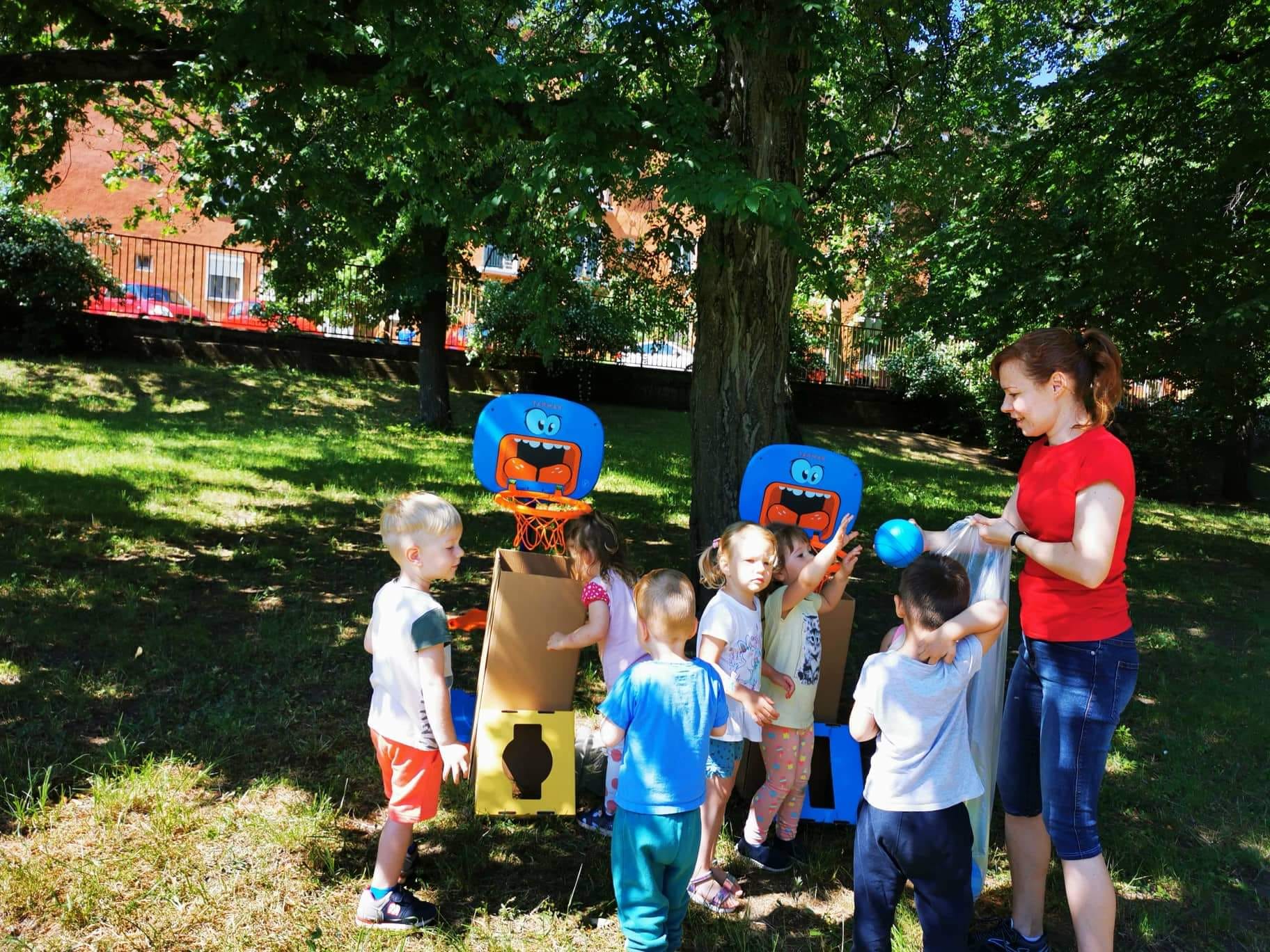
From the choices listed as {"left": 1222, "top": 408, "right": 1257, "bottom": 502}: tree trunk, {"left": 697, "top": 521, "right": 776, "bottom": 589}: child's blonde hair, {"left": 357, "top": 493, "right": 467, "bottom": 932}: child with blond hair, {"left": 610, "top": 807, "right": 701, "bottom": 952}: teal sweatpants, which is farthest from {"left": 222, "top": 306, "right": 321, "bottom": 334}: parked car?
{"left": 1222, "top": 408, "right": 1257, "bottom": 502}: tree trunk

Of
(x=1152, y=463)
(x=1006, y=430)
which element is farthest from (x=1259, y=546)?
(x=1006, y=430)

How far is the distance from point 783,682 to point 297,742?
6.85 feet

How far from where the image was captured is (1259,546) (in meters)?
11.0

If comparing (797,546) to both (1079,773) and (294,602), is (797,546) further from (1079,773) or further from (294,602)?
(294,602)

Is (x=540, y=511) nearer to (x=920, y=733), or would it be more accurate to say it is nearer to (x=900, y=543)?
(x=900, y=543)

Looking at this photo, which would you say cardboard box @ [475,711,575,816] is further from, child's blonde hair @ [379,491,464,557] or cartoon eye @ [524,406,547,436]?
cartoon eye @ [524,406,547,436]

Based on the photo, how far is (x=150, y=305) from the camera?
16.2 metres

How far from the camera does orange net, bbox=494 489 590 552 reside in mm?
4133

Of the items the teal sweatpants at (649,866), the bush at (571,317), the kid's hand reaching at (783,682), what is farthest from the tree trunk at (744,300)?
the teal sweatpants at (649,866)

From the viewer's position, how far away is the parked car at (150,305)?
15.5m

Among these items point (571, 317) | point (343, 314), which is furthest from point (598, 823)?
point (343, 314)

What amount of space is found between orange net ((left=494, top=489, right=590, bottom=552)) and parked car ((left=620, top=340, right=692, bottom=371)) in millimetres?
12743

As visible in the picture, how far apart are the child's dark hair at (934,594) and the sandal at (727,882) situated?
123cm

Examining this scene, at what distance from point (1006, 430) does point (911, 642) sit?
50.3ft
